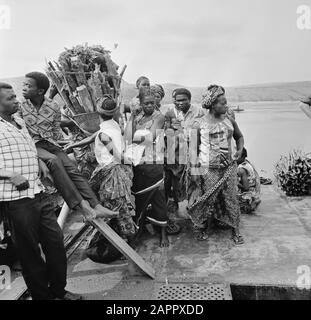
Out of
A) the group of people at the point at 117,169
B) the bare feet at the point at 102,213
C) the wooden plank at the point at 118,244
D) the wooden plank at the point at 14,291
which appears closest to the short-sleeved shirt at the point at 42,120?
the group of people at the point at 117,169

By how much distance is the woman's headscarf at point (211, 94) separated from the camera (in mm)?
4365

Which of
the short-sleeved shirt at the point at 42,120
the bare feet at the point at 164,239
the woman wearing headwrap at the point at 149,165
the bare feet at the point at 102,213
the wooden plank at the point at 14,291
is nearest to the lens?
the wooden plank at the point at 14,291

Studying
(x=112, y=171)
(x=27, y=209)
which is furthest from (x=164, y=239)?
(x=27, y=209)

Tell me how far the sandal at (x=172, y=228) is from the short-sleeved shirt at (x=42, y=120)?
75.6 inches

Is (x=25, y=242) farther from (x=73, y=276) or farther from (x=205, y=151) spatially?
(x=205, y=151)

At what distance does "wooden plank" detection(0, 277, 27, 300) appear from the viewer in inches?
135

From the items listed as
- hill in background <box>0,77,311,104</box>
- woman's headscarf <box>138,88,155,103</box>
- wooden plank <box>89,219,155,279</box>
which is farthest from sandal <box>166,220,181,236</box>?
hill in background <box>0,77,311,104</box>

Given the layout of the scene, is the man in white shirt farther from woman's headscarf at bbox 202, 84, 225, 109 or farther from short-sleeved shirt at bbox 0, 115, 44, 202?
woman's headscarf at bbox 202, 84, 225, 109

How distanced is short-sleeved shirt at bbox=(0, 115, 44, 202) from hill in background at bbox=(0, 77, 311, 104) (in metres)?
2.90

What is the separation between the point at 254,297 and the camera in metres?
3.37

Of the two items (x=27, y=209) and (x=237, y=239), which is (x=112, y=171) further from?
(x=237, y=239)

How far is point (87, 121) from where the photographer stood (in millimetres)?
4684

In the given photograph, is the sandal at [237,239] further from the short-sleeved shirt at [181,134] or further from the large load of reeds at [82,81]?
the large load of reeds at [82,81]

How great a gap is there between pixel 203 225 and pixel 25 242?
234 centimetres
